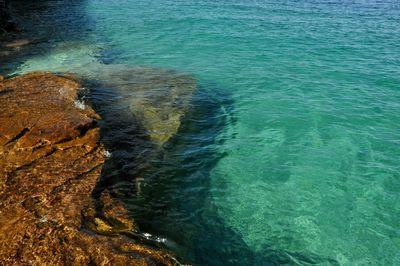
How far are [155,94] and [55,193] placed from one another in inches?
294

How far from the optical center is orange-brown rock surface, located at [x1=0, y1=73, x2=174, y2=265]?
21.0 feet

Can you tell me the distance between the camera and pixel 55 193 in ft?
26.5

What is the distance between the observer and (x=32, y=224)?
6.97 m

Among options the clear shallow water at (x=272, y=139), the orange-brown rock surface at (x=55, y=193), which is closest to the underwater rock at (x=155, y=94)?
the clear shallow water at (x=272, y=139)

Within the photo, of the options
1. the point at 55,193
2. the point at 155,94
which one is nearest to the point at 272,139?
the point at 155,94

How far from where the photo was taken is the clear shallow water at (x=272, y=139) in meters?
8.53

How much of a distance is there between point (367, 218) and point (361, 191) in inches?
43.4

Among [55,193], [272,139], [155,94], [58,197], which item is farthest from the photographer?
[155,94]

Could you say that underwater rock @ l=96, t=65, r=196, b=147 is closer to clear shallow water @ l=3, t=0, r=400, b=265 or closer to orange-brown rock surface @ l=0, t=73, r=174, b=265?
clear shallow water @ l=3, t=0, r=400, b=265

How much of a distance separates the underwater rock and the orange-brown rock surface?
1.89 meters

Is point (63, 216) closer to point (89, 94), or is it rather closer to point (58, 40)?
point (89, 94)

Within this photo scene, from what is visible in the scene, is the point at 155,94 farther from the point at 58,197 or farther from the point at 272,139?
the point at 58,197

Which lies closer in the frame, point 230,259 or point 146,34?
point 230,259

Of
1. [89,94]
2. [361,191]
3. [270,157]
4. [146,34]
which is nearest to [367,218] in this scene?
[361,191]
